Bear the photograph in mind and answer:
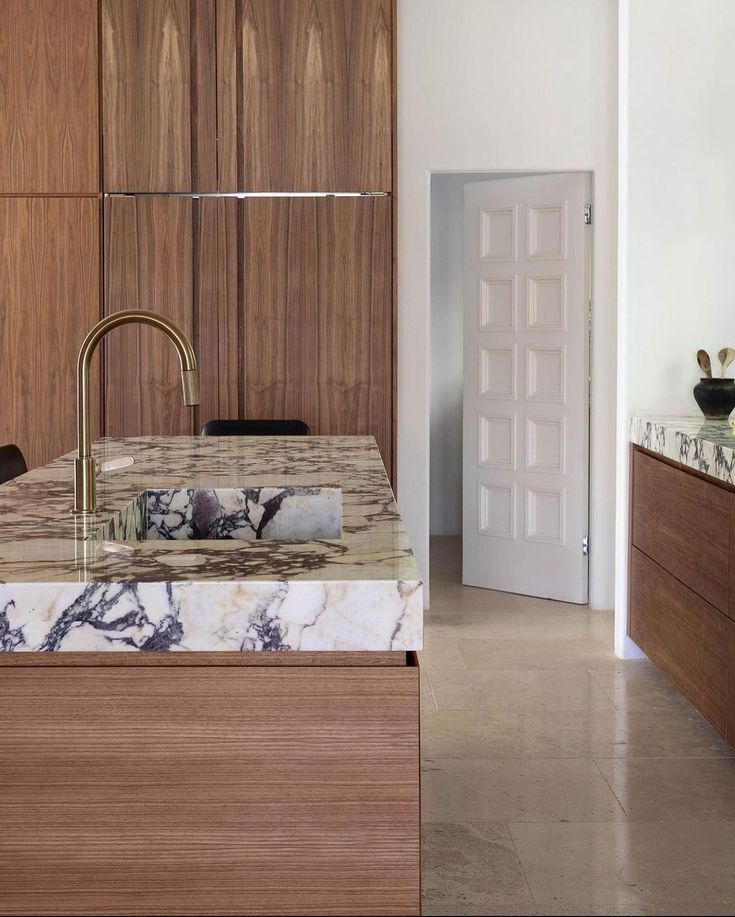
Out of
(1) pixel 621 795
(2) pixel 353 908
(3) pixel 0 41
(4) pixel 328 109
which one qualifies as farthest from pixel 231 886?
(3) pixel 0 41

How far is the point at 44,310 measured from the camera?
4.97 metres

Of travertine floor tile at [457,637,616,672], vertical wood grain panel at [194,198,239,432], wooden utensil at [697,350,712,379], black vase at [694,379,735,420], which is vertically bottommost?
travertine floor tile at [457,637,616,672]

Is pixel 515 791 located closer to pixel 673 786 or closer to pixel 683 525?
pixel 673 786

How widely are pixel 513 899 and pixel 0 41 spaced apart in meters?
4.30

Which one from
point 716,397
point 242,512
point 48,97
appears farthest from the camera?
point 48,97

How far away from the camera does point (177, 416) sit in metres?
5.03

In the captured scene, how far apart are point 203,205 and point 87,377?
3247 mm

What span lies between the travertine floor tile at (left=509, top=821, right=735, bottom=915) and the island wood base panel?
1112mm

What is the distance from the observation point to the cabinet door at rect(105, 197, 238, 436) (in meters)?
4.94

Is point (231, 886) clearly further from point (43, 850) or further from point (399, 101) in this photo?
point (399, 101)

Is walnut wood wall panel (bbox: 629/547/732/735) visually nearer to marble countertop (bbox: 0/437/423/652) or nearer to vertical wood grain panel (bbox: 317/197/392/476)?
vertical wood grain panel (bbox: 317/197/392/476)

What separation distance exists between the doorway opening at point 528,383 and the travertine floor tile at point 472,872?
2759 millimetres

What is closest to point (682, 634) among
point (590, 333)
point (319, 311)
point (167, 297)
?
point (590, 333)

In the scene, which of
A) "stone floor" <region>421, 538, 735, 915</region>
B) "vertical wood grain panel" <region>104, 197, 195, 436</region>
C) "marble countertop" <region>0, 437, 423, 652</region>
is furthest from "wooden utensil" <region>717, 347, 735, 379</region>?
"marble countertop" <region>0, 437, 423, 652</region>
